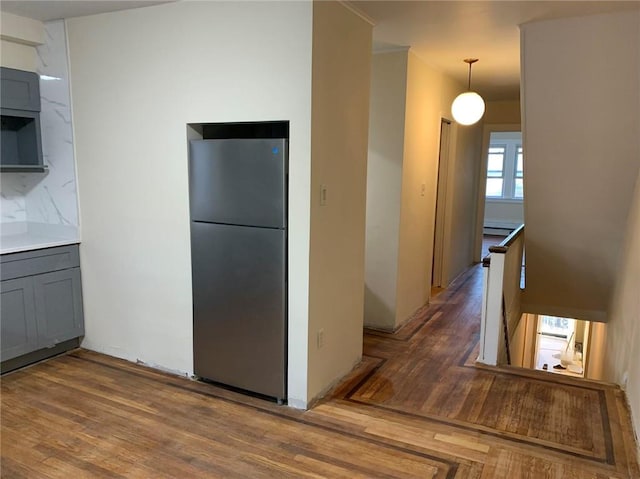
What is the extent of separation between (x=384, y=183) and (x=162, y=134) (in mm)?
1917

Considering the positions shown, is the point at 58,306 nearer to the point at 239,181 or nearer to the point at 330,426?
the point at 239,181

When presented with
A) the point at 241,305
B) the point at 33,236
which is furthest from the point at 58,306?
the point at 241,305

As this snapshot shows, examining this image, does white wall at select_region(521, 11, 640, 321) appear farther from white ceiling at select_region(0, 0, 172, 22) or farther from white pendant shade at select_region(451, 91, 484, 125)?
white ceiling at select_region(0, 0, 172, 22)

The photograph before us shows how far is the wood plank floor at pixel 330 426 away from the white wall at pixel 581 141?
61.3 inches

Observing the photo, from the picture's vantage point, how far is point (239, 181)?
2805mm

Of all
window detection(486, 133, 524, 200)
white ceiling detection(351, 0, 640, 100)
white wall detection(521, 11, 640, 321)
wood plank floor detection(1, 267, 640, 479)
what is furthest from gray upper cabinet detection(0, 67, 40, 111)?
window detection(486, 133, 524, 200)

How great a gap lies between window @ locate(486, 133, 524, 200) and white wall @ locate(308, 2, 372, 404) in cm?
893

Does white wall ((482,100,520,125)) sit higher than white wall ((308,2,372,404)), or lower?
higher

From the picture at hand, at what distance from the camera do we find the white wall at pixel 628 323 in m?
2.95

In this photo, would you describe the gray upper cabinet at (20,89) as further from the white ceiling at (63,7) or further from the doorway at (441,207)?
the doorway at (441,207)

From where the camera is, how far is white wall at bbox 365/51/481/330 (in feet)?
13.3

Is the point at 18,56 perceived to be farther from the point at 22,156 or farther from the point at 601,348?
the point at 601,348

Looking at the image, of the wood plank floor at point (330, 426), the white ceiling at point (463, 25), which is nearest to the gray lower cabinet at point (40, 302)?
the wood plank floor at point (330, 426)

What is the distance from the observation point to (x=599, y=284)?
4.87 m
